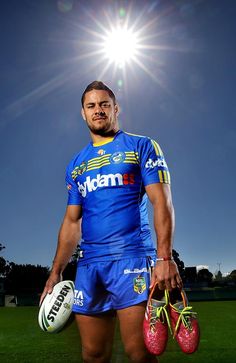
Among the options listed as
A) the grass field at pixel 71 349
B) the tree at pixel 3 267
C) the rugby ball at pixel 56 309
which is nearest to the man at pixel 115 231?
the rugby ball at pixel 56 309

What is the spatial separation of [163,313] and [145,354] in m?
0.48

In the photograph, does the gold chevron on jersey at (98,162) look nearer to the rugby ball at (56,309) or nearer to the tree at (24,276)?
the rugby ball at (56,309)

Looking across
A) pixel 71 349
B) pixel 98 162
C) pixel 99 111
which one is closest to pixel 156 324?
pixel 98 162

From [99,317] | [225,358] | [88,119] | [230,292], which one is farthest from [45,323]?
[230,292]

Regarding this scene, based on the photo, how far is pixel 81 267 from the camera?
13.1 feet

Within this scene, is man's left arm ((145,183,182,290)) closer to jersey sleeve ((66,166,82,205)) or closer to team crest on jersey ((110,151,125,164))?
team crest on jersey ((110,151,125,164))

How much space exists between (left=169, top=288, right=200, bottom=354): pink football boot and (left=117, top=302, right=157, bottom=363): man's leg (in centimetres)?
31

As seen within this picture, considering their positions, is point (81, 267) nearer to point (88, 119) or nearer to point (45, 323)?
point (45, 323)

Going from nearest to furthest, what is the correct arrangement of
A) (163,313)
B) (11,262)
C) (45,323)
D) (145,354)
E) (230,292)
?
(163,313)
(145,354)
(45,323)
(230,292)
(11,262)

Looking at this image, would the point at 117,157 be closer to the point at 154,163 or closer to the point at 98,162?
the point at 98,162

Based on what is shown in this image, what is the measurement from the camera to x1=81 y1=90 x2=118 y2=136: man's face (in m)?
4.11

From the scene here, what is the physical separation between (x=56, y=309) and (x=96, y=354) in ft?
1.84

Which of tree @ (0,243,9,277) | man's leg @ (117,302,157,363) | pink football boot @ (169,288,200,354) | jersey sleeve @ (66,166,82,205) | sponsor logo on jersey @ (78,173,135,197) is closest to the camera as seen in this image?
pink football boot @ (169,288,200,354)

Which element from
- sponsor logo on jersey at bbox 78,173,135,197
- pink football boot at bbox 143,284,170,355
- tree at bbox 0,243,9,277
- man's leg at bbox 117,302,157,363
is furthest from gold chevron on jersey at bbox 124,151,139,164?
tree at bbox 0,243,9,277
